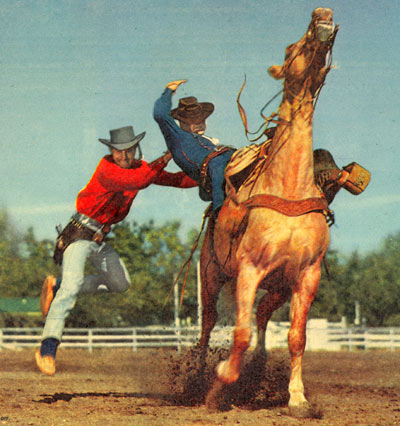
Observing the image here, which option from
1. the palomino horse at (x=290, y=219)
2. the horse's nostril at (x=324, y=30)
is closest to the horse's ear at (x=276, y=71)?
the palomino horse at (x=290, y=219)

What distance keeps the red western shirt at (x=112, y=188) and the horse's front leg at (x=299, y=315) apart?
1.94m

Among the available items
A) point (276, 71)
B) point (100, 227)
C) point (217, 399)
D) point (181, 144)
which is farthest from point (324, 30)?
point (217, 399)

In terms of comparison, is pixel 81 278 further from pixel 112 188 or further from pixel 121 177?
pixel 121 177

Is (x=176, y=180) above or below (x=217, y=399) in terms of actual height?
above

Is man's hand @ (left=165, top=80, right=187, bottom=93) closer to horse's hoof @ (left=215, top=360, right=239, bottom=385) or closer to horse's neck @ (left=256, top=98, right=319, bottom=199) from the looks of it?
horse's neck @ (left=256, top=98, right=319, bottom=199)

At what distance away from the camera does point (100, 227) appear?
23.4ft

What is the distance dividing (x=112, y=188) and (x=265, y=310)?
7.49 feet

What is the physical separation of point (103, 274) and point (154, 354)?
40.5ft

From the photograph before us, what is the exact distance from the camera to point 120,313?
80.7 ft

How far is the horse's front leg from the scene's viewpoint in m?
6.28

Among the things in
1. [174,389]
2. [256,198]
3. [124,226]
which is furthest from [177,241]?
[256,198]

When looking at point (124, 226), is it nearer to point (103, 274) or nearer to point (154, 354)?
point (154, 354)

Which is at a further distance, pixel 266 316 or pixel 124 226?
pixel 124 226

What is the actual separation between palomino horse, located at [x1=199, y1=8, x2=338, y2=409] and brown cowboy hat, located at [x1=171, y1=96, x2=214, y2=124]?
1.45 meters
